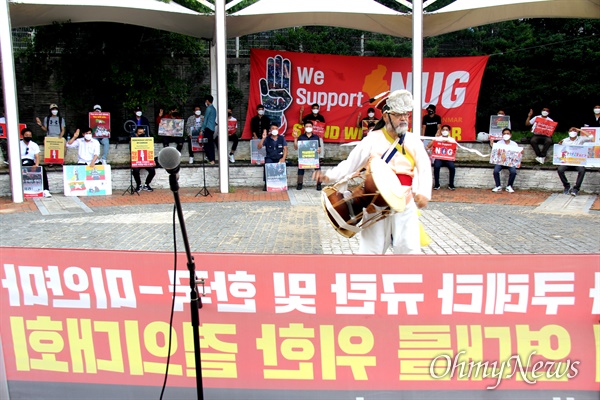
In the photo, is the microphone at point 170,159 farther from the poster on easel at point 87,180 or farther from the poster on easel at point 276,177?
the poster on easel at point 87,180

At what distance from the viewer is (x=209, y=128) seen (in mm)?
16328

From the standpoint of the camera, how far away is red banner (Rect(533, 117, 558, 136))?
598 inches

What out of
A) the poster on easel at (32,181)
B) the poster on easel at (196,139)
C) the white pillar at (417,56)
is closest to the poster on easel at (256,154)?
the poster on easel at (196,139)

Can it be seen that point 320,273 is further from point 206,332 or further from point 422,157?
point 422,157

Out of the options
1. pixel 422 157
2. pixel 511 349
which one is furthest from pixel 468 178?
pixel 511 349

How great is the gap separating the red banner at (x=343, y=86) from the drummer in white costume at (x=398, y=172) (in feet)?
40.6

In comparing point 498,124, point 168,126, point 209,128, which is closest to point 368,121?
point 498,124

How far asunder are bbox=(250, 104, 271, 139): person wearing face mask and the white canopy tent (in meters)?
2.10

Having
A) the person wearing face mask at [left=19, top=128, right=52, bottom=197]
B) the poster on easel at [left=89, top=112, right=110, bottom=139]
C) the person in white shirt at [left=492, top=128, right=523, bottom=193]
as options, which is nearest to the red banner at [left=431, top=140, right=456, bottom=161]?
the person in white shirt at [left=492, top=128, right=523, bottom=193]

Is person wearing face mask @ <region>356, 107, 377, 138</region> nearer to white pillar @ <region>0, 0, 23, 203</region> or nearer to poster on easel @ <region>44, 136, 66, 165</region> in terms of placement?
poster on easel @ <region>44, 136, 66, 165</region>

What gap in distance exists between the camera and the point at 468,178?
15156 mm

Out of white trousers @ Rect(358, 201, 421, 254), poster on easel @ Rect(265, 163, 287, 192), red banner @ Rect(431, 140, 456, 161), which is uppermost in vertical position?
red banner @ Rect(431, 140, 456, 161)

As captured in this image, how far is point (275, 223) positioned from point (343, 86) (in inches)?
312

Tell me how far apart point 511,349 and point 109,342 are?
8.02ft
